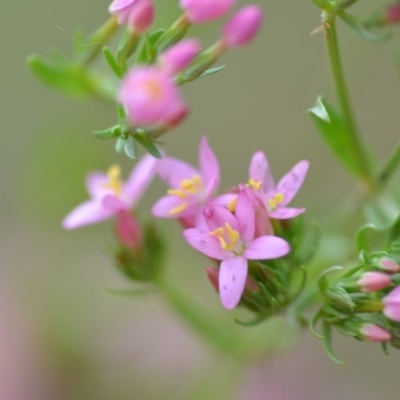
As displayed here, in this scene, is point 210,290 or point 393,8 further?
point 210,290

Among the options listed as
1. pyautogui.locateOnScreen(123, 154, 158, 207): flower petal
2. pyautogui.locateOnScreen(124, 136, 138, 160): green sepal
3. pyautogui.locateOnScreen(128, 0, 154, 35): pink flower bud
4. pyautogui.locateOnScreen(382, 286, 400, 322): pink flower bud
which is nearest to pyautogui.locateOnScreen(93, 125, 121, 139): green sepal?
pyautogui.locateOnScreen(124, 136, 138, 160): green sepal

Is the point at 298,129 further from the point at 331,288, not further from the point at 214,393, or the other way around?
the point at 331,288

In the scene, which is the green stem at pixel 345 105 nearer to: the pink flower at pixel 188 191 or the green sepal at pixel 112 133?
the pink flower at pixel 188 191

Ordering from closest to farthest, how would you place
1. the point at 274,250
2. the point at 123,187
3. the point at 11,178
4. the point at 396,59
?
1. the point at 274,250
2. the point at 396,59
3. the point at 123,187
4. the point at 11,178

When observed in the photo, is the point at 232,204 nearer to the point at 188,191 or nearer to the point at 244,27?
the point at 188,191

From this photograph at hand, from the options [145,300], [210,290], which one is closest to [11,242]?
[145,300]

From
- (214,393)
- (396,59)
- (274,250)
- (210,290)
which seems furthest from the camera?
(210,290)

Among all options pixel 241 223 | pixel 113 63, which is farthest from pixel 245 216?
pixel 113 63
